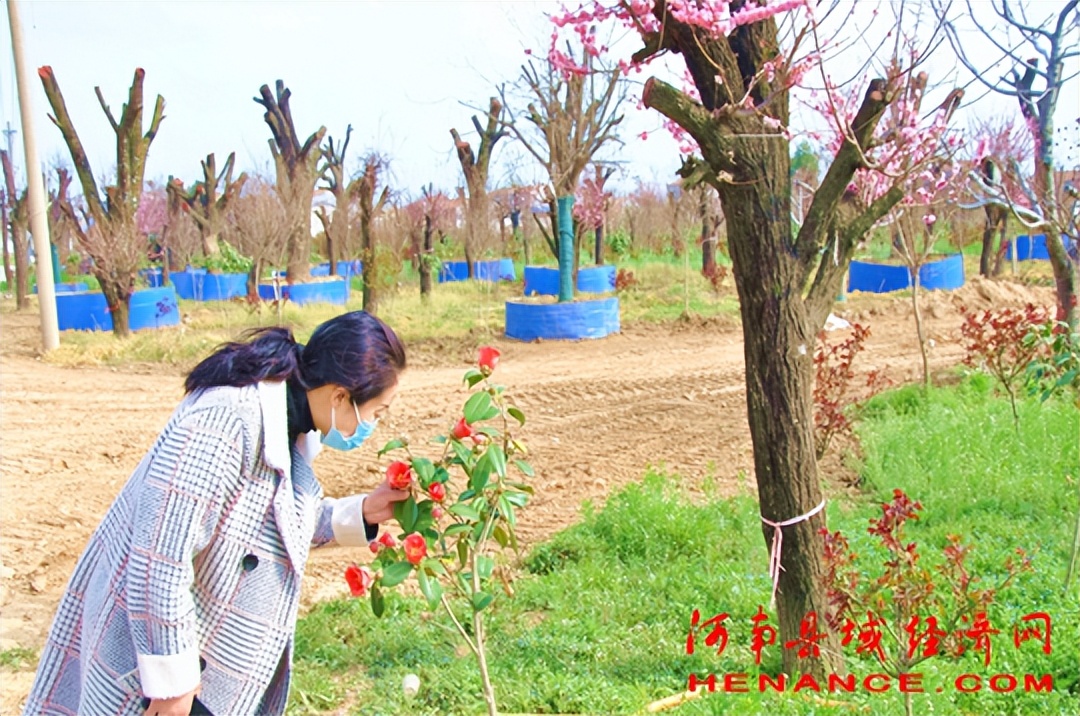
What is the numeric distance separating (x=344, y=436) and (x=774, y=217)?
1498 millimetres

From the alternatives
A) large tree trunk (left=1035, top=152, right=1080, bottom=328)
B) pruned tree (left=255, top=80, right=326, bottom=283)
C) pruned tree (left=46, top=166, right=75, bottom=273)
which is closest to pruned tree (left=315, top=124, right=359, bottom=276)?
pruned tree (left=255, top=80, right=326, bottom=283)

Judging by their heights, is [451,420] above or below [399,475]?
below

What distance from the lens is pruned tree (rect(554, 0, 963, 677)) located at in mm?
2615

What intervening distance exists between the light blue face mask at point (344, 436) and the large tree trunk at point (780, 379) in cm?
128

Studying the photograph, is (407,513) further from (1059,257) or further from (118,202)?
(118,202)

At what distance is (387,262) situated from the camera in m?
15.5

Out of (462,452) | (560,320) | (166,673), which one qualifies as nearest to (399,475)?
(462,452)

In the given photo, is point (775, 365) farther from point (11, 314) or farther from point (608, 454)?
point (11, 314)

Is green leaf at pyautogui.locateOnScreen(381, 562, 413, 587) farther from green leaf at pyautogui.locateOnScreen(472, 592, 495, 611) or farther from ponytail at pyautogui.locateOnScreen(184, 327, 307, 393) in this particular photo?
ponytail at pyautogui.locateOnScreen(184, 327, 307, 393)

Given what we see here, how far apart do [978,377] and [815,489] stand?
5242 mm

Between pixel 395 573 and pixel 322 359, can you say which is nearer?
pixel 322 359

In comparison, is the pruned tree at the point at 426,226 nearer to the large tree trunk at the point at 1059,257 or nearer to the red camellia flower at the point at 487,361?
the large tree trunk at the point at 1059,257

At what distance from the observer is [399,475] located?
6.45ft

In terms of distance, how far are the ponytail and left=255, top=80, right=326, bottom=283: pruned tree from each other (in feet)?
54.9
